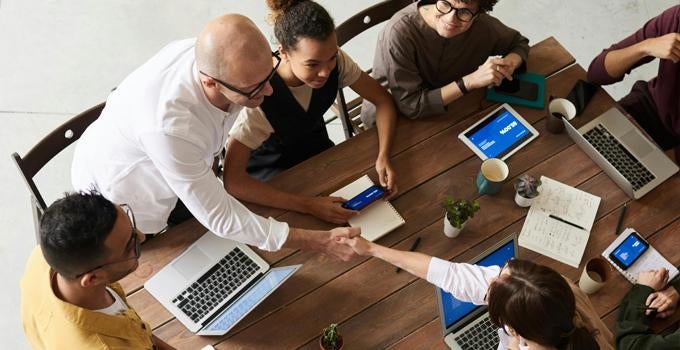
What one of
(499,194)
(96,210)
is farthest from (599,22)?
(96,210)

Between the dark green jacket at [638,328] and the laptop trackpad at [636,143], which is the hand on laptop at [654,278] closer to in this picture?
the dark green jacket at [638,328]

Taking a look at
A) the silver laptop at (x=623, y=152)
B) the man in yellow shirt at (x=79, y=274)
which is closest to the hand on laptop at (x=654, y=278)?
the silver laptop at (x=623, y=152)

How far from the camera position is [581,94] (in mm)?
2283

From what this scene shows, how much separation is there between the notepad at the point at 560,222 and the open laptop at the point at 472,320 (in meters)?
0.19

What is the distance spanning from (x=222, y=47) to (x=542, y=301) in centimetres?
109

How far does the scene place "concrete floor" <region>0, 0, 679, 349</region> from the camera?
3.26 meters

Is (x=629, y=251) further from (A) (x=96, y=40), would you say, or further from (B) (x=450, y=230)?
(A) (x=96, y=40)

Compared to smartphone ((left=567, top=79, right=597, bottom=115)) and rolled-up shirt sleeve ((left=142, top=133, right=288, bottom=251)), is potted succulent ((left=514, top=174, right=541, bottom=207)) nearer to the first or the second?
smartphone ((left=567, top=79, right=597, bottom=115))

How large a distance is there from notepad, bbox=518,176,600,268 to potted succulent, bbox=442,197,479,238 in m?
0.22

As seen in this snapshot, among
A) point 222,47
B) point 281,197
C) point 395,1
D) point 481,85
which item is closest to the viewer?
point 222,47

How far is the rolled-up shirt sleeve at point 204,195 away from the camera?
65.6 inches

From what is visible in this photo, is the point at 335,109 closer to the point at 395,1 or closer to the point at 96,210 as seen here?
the point at 395,1

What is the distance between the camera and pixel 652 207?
208cm

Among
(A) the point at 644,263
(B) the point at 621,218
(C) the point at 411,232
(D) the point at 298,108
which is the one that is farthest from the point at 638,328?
(D) the point at 298,108
